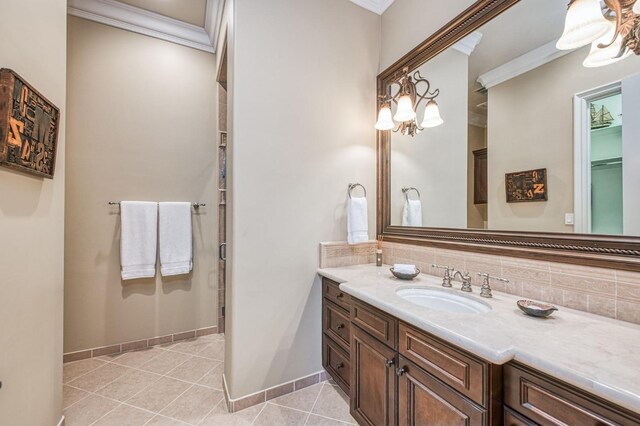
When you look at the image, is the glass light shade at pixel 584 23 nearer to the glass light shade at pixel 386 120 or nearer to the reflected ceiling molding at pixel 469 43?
the reflected ceiling molding at pixel 469 43

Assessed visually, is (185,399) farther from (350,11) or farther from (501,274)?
(350,11)

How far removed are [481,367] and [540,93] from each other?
1302 mm

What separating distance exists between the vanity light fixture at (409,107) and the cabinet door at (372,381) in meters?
1.46

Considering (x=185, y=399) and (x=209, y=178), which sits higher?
(x=209, y=178)

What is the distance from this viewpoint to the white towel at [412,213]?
2.01 m

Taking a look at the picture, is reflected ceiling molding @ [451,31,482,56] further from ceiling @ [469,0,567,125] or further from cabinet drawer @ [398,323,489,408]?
cabinet drawer @ [398,323,489,408]

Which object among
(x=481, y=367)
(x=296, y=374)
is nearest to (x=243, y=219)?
(x=296, y=374)

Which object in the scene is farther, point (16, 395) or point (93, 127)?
point (93, 127)

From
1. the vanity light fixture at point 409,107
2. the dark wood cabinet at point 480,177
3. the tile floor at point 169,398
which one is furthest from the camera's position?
the vanity light fixture at point 409,107

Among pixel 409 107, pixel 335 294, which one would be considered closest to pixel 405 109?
pixel 409 107

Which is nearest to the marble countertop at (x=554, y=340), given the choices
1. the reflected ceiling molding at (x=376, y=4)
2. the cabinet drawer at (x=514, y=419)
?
the cabinet drawer at (x=514, y=419)

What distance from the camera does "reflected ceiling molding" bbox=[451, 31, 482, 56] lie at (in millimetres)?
1600

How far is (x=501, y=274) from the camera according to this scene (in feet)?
4.71

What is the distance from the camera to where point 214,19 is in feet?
8.00
